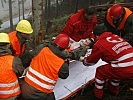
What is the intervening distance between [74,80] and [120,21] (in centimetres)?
170

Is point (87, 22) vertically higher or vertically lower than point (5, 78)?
higher

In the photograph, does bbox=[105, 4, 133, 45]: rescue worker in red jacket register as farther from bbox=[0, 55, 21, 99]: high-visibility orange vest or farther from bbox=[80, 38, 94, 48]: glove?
bbox=[0, 55, 21, 99]: high-visibility orange vest

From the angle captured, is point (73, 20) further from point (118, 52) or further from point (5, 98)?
point (5, 98)

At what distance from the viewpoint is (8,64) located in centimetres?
438

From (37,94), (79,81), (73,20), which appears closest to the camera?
(37,94)

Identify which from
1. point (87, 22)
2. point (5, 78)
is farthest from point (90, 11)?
point (5, 78)

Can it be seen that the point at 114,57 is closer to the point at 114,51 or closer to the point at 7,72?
the point at 114,51

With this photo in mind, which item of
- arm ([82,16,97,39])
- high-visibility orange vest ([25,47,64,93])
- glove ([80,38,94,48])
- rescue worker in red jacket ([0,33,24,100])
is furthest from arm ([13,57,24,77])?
arm ([82,16,97,39])

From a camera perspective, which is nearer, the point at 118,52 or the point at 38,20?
the point at 118,52

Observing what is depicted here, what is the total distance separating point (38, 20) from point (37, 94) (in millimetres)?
3333

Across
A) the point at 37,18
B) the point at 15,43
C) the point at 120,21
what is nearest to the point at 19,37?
the point at 15,43

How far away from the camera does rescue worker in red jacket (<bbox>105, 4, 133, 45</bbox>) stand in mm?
5902

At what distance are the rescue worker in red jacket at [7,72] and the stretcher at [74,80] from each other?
116 cm

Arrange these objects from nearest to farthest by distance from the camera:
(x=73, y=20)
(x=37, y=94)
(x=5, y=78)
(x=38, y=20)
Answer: (x=5, y=78), (x=37, y=94), (x=73, y=20), (x=38, y=20)
